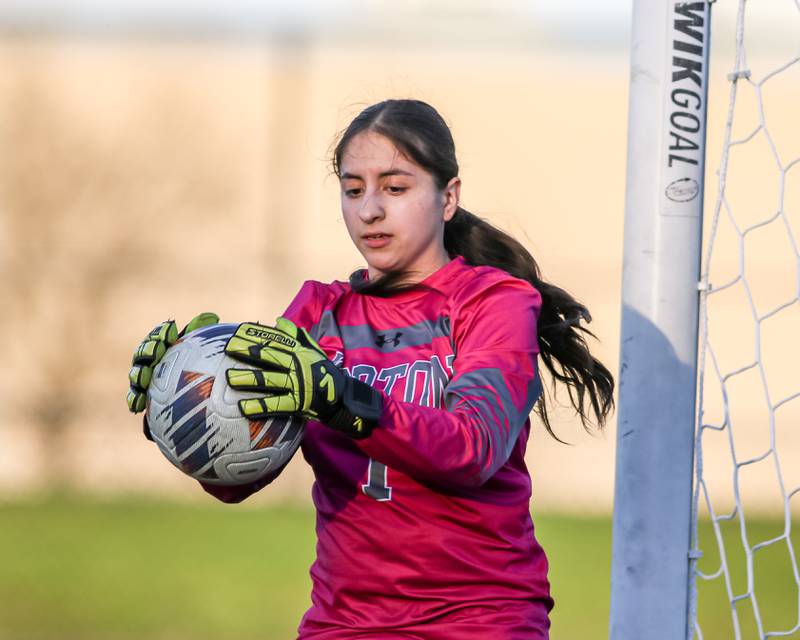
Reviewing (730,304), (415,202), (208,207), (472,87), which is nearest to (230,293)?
(208,207)

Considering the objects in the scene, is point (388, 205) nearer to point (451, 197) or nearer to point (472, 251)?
point (451, 197)

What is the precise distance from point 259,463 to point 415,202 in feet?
2.49

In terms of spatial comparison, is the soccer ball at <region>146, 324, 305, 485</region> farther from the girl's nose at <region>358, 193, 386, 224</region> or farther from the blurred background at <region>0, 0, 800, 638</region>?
the blurred background at <region>0, 0, 800, 638</region>

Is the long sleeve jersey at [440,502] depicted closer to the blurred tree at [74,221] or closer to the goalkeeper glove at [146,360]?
the goalkeeper glove at [146,360]

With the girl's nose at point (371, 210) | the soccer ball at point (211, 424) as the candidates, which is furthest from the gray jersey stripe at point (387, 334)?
the soccer ball at point (211, 424)

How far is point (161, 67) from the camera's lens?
12.5 m

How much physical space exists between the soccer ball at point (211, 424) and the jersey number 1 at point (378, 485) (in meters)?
0.21

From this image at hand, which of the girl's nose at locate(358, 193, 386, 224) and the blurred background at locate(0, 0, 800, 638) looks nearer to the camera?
the girl's nose at locate(358, 193, 386, 224)

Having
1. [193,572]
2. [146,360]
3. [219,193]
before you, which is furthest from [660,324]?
[219,193]

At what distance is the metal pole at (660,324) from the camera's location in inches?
112

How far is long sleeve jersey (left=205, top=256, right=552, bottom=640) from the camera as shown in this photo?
270 centimetres

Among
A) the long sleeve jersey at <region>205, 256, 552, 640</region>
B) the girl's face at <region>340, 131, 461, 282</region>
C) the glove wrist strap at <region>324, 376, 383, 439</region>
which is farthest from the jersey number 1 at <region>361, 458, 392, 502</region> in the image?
the girl's face at <region>340, 131, 461, 282</region>

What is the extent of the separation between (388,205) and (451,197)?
0.25 m

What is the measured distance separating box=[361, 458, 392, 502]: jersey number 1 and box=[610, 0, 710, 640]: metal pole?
533mm
